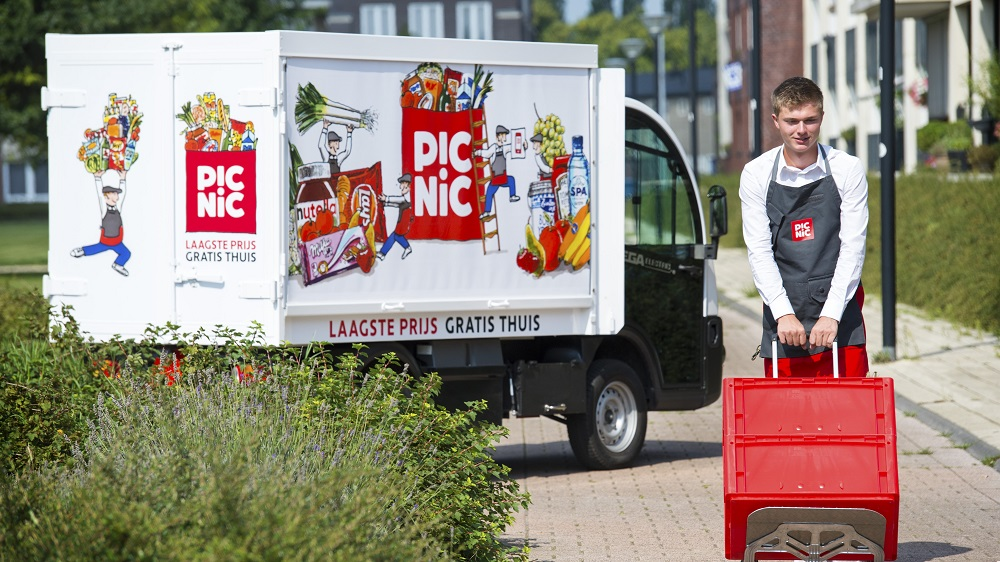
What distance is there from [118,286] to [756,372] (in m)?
8.44

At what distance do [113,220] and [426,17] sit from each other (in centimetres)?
8538

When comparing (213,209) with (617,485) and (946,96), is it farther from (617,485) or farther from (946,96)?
(946,96)

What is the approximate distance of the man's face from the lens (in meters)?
6.02

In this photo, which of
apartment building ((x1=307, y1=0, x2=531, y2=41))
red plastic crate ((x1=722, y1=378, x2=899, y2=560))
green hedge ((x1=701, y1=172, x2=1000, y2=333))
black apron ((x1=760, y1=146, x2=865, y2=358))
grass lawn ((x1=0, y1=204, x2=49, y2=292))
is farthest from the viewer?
apartment building ((x1=307, y1=0, x2=531, y2=41))

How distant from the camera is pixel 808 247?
6.16 metres

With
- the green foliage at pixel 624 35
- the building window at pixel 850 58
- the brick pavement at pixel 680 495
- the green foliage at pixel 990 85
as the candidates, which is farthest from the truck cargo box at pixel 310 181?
the green foliage at pixel 624 35

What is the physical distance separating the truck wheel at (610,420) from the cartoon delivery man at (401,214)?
1.88 metres

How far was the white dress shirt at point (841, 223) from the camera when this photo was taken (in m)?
6.01

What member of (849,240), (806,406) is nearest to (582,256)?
(849,240)

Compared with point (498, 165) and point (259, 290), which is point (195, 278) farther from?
point (498, 165)

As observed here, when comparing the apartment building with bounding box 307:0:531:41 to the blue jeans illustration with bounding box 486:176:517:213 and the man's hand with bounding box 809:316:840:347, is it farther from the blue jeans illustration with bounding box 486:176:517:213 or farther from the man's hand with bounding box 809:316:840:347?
the man's hand with bounding box 809:316:840:347

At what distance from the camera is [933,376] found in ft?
48.1

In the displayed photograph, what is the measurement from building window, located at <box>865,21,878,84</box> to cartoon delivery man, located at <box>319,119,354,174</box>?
1305 inches

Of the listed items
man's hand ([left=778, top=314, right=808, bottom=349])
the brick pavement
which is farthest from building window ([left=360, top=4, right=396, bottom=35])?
man's hand ([left=778, top=314, right=808, bottom=349])
